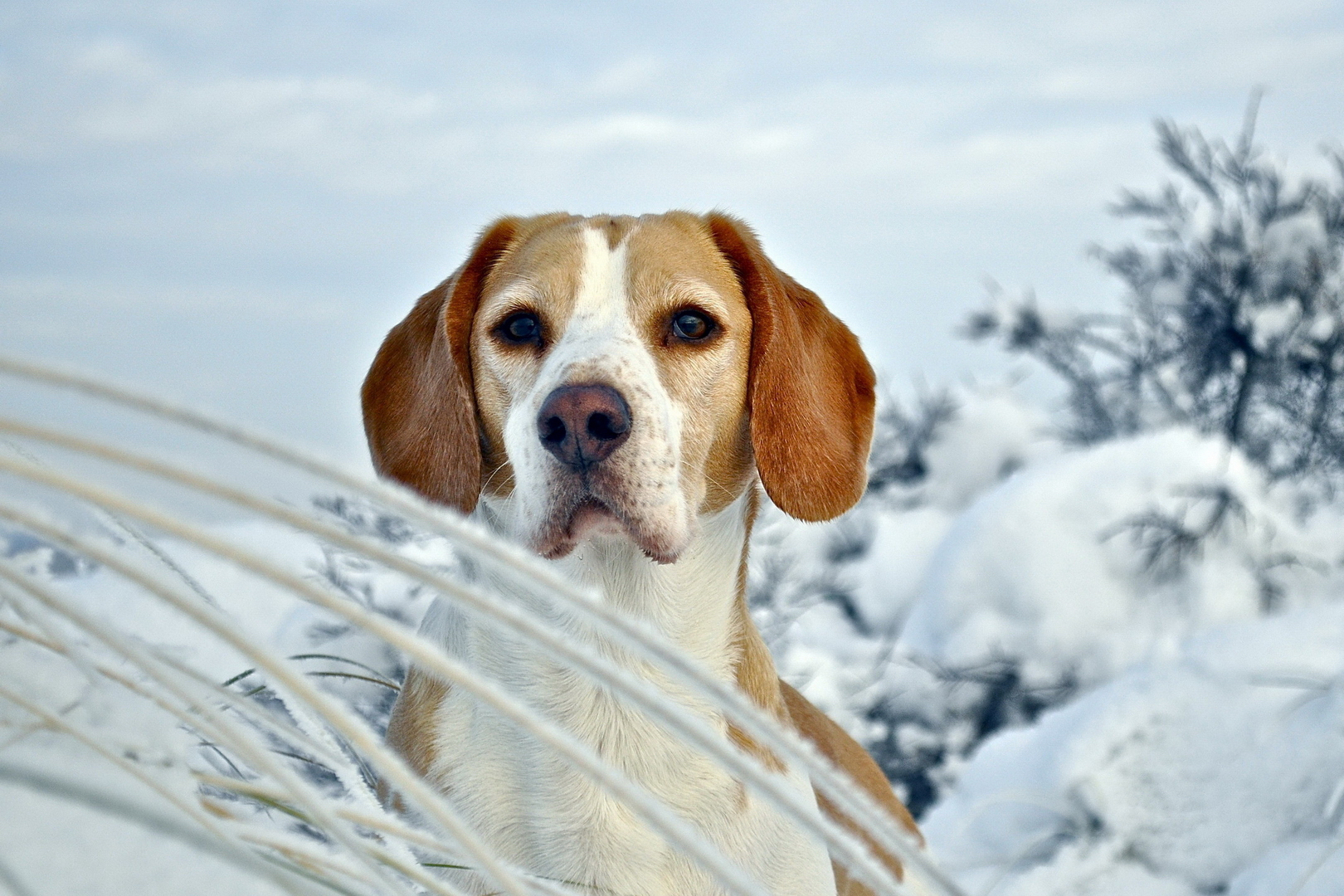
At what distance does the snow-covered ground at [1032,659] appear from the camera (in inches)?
42.5

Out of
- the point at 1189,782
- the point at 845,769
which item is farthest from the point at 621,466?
the point at 1189,782

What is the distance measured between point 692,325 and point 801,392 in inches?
7.9

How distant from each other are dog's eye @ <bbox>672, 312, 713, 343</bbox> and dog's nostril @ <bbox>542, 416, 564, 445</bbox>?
0.35m

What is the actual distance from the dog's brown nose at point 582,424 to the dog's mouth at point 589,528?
6 centimetres

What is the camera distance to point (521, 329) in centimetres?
196

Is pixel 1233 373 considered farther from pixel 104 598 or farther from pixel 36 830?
pixel 36 830

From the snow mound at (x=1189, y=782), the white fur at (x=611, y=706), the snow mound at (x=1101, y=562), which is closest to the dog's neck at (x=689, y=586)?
the white fur at (x=611, y=706)

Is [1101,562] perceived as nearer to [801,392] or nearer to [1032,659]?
[1032,659]

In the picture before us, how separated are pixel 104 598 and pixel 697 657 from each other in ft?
4.91

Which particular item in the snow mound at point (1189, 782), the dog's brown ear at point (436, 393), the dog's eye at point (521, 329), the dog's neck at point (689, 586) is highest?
the dog's eye at point (521, 329)

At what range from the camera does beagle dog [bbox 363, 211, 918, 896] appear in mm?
1734

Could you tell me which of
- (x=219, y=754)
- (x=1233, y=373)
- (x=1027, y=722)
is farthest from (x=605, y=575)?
(x=1233, y=373)

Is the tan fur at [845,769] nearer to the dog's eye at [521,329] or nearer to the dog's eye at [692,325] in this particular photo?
the dog's eye at [692,325]

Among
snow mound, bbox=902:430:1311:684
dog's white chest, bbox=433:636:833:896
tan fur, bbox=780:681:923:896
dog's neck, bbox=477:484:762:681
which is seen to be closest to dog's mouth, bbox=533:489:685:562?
dog's neck, bbox=477:484:762:681
